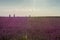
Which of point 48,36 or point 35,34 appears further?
point 35,34

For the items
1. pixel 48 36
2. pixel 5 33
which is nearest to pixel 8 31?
pixel 5 33

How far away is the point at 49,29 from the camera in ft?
27.5

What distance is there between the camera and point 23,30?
28.5 ft

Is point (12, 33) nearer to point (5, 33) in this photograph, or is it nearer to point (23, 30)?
point (5, 33)

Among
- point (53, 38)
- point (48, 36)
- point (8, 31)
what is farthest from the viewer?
point (8, 31)

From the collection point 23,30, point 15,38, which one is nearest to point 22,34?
point 23,30

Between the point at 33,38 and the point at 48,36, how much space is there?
0.66 m

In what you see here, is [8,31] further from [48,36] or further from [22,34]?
[48,36]

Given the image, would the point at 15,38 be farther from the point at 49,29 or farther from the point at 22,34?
the point at 49,29

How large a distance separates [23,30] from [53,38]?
2.22 metres

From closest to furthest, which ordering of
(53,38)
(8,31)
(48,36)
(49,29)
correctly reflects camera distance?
(53,38), (48,36), (8,31), (49,29)

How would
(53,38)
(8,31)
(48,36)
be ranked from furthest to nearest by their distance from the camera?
(8,31)
(48,36)
(53,38)

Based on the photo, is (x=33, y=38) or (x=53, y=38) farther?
(x=33, y=38)

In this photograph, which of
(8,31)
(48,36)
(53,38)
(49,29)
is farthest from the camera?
(49,29)
